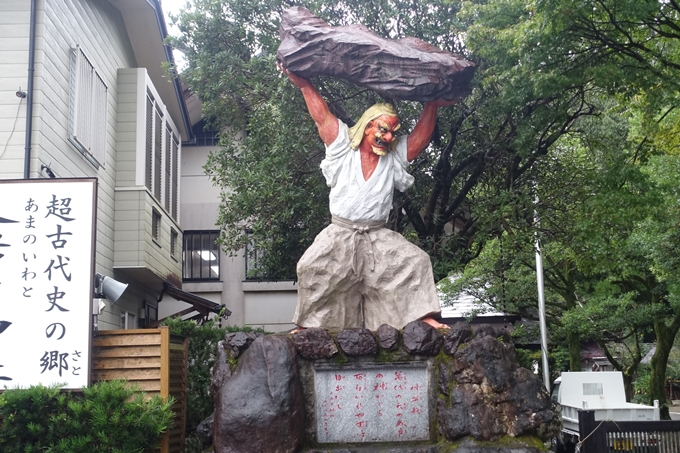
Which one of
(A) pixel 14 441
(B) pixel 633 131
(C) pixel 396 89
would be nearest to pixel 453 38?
(C) pixel 396 89

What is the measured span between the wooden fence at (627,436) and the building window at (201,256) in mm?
13502

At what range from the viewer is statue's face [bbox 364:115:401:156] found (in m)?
7.26

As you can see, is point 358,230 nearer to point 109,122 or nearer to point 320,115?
point 320,115

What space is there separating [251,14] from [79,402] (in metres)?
6.63

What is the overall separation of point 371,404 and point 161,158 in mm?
10328

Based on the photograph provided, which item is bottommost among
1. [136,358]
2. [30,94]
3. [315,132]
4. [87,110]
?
[136,358]

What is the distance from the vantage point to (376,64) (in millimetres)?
7402

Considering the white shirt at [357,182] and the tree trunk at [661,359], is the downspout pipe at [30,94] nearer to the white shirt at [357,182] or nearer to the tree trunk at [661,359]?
the white shirt at [357,182]

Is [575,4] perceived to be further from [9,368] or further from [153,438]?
[9,368]

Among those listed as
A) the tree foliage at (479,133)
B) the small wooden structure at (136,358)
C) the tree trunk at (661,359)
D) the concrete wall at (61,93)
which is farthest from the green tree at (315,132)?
the tree trunk at (661,359)

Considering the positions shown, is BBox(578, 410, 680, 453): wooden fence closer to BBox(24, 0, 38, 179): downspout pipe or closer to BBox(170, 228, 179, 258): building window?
BBox(24, 0, 38, 179): downspout pipe

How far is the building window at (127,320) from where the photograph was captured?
13.6 metres

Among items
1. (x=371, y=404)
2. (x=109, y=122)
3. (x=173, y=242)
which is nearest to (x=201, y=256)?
(x=173, y=242)

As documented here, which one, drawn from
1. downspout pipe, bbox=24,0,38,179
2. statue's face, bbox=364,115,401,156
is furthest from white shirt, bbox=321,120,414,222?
downspout pipe, bbox=24,0,38,179
